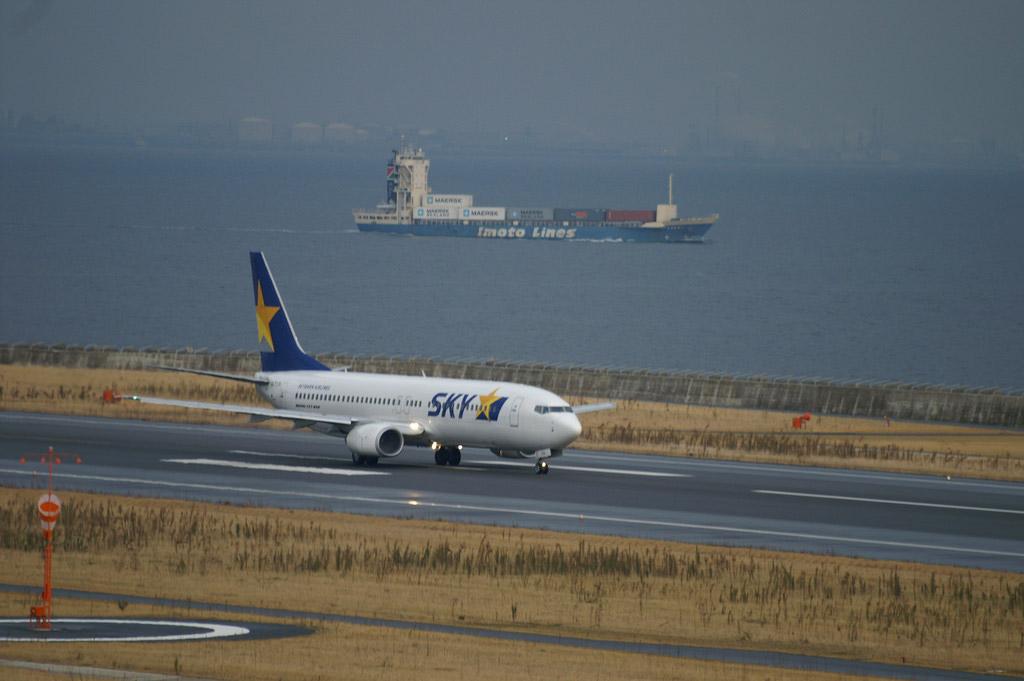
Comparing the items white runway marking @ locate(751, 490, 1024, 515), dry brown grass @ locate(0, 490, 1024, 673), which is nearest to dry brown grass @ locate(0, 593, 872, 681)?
dry brown grass @ locate(0, 490, 1024, 673)

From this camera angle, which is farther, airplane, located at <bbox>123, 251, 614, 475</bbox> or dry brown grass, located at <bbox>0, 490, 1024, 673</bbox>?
airplane, located at <bbox>123, 251, 614, 475</bbox>

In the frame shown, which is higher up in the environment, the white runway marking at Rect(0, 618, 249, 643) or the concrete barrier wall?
the concrete barrier wall

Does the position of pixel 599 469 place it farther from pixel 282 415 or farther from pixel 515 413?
pixel 282 415

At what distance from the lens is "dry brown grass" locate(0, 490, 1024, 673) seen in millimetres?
32438

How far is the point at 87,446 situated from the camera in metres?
63.8

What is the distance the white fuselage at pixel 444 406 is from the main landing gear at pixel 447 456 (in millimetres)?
795

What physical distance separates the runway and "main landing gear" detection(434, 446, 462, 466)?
0.66 metres

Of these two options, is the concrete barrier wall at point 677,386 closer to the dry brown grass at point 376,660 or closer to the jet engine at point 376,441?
the jet engine at point 376,441

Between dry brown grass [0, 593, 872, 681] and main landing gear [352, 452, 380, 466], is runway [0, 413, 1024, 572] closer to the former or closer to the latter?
main landing gear [352, 452, 380, 466]

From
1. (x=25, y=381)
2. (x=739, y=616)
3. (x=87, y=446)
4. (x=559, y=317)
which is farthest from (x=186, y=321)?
(x=739, y=616)

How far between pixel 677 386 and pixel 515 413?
30.5 m

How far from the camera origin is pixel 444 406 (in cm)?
5966

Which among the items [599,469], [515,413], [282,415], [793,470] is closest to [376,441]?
[282,415]

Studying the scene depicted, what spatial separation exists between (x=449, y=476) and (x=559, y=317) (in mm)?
139921
